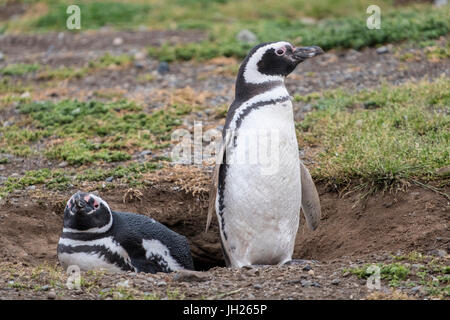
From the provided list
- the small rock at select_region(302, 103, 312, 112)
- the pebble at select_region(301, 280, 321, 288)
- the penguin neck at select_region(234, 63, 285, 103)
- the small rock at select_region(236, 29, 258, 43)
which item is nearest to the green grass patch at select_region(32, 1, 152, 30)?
the small rock at select_region(236, 29, 258, 43)

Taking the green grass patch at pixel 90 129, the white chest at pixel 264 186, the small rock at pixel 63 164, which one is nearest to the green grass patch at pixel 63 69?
the green grass patch at pixel 90 129

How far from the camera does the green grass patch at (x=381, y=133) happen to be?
223 inches

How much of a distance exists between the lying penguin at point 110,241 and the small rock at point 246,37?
5178 millimetres

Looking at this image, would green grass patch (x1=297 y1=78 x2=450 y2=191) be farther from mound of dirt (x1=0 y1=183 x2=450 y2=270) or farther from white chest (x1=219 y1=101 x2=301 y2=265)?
white chest (x1=219 y1=101 x2=301 y2=265)

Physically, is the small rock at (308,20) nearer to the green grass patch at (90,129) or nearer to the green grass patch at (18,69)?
the green grass patch at (18,69)

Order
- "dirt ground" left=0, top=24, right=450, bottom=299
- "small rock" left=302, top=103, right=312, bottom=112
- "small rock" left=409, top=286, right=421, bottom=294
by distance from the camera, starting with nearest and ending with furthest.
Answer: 1. "small rock" left=409, top=286, right=421, bottom=294
2. "dirt ground" left=0, top=24, right=450, bottom=299
3. "small rock" left=302, top=103, right=312, bottom=112

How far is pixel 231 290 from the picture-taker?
4109mm

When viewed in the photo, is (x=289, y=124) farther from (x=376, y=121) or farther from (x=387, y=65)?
(x=387, y=65)

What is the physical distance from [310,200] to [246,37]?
518 cm

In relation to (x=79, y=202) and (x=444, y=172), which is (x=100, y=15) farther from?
(x=444, y=172)

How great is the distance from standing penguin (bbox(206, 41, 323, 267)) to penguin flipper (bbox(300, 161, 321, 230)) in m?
0.26

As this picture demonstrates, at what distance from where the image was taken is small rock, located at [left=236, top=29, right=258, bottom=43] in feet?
33.5

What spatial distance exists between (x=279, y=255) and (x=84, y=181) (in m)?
2.20
